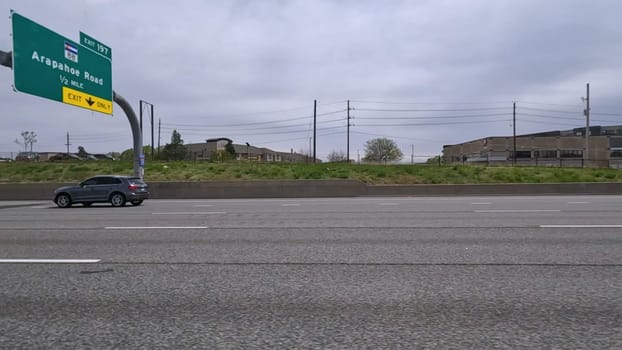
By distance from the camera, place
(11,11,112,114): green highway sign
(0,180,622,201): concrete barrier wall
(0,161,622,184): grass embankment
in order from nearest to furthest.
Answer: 1. (11,11,112,114): green highway sign
2. (0,180,622,201): concrete barrier wall
3. (0,161,622,184): grass embankment

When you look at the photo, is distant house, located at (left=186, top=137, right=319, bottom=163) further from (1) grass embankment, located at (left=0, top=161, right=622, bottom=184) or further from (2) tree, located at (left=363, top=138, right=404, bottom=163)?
(1) grass embankment, located at (left=0, top=161, right=622, bottom=184)

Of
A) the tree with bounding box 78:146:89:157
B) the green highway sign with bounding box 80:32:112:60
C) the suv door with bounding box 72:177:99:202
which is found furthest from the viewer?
the tree with bounding box 78:146:89:157

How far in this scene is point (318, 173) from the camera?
34.6m

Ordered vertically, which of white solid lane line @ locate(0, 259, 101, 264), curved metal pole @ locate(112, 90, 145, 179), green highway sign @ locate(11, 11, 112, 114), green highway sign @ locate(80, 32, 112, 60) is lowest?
white solid lane line @ locate(0, 259, 101, 264)

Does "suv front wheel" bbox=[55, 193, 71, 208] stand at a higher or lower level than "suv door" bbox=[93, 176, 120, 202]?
lower

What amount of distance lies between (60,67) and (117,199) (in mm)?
6300

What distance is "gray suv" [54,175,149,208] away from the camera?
22.3 m

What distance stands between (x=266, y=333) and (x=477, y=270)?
3.57 meters

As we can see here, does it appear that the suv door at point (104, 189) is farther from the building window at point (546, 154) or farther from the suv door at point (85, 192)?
the building window at point (546, 154)

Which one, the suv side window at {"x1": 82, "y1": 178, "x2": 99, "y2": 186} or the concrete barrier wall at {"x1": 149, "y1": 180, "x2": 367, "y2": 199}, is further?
the concrete barrier wall at {"x1": 149, "y1": 180, "x2": 367, "y2": 199}

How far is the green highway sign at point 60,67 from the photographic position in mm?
18141

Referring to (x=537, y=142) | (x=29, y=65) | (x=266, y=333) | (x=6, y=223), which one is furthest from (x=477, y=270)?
(x=537, y=142)

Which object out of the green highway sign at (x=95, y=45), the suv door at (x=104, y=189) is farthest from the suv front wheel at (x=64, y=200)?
the green highway sign at (x=95, y=45)

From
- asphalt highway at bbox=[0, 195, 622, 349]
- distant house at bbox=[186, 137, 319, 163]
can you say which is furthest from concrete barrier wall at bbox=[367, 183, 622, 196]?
distant house at bbox=[186, 137, 319, 163]
